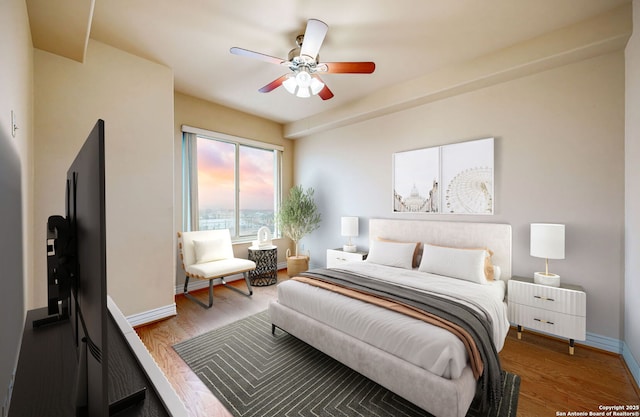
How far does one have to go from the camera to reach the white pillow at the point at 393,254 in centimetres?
317

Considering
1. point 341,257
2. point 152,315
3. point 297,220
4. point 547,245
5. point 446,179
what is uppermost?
point 446,179

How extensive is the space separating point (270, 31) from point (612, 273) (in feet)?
12.4

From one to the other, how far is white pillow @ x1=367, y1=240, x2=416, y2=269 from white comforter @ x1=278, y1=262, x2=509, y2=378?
25 cm

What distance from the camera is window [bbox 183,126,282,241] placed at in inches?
155

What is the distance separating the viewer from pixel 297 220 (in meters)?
4.59

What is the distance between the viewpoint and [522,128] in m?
2.76

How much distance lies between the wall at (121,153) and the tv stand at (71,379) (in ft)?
5.45

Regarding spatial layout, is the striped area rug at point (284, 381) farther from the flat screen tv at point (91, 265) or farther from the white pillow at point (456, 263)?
the flat screen tv at point (91, 265)

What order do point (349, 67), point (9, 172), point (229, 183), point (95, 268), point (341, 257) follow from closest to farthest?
point (95, 268) < point (9, 172) < point (349, 67) < point (341, 257) < point (229, 183)

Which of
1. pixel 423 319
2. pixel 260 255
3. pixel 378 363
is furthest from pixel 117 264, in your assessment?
pixel 423 319

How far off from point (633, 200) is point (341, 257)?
3056 mm

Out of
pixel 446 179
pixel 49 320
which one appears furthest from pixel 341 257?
pixel 49 320

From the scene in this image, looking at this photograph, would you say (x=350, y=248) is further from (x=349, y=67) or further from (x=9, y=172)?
(x=9, y=172)

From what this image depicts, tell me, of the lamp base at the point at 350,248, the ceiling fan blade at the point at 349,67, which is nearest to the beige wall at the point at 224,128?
the lamp base at the point at 350,248
